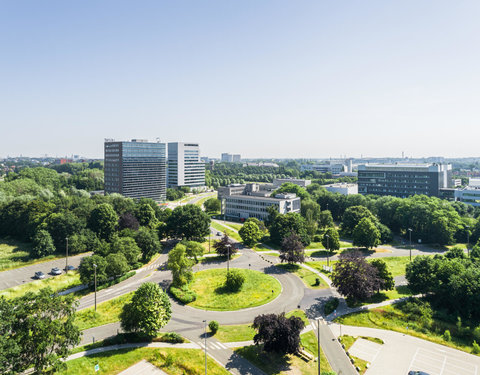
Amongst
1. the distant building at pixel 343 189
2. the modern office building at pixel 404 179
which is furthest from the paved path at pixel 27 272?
the modern office building at pixel 404 179

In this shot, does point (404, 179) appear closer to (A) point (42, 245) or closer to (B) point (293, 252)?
(B) point (293, 252)

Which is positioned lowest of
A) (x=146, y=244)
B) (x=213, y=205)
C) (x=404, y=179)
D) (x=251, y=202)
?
(x=146, y=244)

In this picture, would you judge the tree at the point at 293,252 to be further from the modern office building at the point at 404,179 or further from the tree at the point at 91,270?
the modern office building at the point at 404,179

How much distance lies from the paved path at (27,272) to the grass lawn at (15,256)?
223 centimetres

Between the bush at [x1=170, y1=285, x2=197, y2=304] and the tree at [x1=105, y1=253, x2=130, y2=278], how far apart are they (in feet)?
39.9

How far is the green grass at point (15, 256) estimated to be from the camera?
7575cm

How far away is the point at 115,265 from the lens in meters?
64.5

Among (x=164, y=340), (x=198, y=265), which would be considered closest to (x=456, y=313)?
(x=164, y=340)

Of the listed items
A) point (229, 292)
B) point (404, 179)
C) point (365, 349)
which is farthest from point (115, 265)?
point (404, 179)

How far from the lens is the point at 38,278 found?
67875mm

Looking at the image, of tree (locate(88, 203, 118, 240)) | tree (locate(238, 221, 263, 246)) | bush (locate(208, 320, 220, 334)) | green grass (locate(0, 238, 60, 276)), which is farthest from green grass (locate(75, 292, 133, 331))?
tree (locate(238, 221, 263, 246))

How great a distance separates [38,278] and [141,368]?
43.6m

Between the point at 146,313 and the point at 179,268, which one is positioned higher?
the point at 179,268

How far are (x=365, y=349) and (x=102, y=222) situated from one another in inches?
2979
